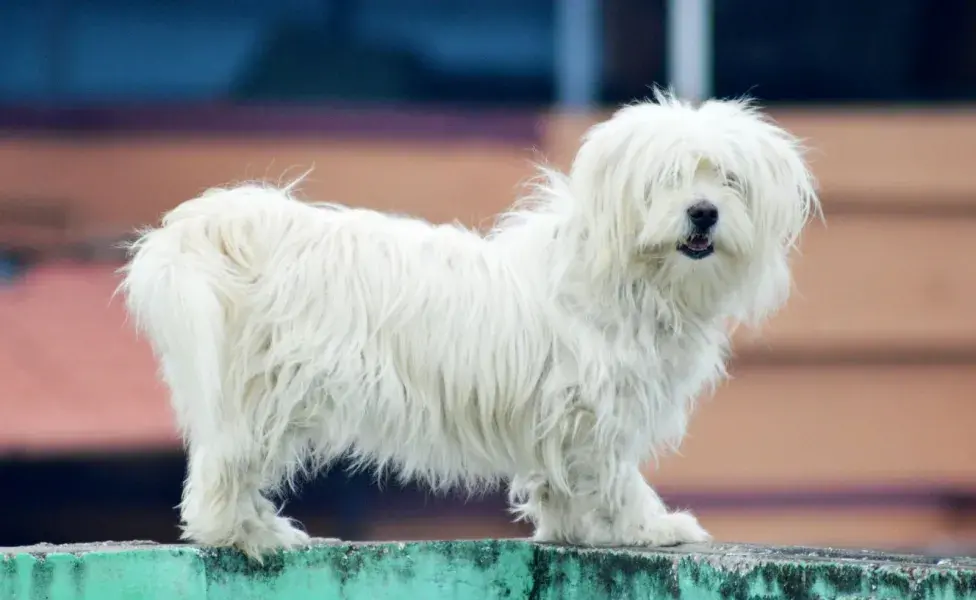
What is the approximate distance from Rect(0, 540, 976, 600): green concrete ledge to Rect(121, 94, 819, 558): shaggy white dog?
109mm

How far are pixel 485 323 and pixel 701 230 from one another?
628 mm

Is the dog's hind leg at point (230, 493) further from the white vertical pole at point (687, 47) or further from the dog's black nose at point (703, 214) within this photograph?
the white vertical pole at point (687, 47)

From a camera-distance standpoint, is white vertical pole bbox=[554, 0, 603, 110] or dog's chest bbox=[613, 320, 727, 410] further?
white vertical pole bbox=[554, 0, 603, 110]

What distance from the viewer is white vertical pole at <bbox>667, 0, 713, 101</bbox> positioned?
354 inches

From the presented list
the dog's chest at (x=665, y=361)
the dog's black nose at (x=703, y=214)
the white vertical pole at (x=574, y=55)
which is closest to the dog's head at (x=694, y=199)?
the dog's black nose at (x=703, y=214)

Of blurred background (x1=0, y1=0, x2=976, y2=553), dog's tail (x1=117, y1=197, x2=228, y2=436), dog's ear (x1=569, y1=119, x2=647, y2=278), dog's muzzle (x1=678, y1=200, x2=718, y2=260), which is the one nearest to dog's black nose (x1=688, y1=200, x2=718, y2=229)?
dog's muzzle (x1=678, y1=200, x2=718, y2=260)

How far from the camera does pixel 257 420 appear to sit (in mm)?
4160

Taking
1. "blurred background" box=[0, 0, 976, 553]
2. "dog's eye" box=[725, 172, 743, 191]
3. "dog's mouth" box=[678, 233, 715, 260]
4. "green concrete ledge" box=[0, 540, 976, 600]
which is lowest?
"green concrete ledge" box=[0, 540, 976, 600]

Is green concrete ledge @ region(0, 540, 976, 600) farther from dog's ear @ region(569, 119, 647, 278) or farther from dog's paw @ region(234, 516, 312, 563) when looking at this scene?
dog's ear @ region(569, 119, 647, 278)

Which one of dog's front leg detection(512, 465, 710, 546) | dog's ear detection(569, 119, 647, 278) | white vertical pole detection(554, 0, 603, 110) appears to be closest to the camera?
dog's ear detection(569, 119, 647, 278)

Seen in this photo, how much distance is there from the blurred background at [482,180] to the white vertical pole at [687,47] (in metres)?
0.02

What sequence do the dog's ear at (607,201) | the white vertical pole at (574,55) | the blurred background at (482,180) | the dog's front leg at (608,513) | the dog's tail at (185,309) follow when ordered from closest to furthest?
the dog's tail at (185,309) → the dog's ear at (607,201) → the dog's front leg at (608,513) → the blurred background at (482,180) → the white vertical pole at (574,55)

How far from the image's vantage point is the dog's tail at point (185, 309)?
4039 mm

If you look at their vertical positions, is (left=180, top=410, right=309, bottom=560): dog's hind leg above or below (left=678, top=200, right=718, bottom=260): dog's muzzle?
below
